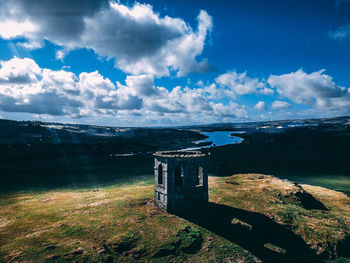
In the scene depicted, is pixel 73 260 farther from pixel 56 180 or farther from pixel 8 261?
pixel 56 180

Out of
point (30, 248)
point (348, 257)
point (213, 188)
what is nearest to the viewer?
point (30, 248)

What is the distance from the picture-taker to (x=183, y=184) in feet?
A: 73.1

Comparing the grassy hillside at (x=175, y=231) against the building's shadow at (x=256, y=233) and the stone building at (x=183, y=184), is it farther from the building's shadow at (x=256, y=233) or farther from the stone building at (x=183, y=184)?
the stone building at (x=183, y=184)

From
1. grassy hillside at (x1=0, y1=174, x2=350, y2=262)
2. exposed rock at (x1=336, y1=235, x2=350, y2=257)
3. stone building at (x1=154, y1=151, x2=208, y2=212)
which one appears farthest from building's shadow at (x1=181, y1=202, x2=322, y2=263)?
exposed rock at (x1=336, y1=235, x2=350, y2=257)

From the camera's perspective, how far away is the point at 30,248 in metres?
16.2

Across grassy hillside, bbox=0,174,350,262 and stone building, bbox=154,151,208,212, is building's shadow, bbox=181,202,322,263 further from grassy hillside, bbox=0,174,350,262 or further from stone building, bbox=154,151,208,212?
stone building, bbox=154,151,208,212

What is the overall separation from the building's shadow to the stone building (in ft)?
4.33

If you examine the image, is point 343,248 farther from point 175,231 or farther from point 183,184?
point 183,184

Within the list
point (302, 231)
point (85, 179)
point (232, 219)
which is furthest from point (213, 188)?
point (85, 179)

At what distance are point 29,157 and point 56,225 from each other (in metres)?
77.9

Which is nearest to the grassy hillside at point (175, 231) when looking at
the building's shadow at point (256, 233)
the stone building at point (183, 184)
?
the building's shadow at point (256, 233)

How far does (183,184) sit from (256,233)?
26.2 ft

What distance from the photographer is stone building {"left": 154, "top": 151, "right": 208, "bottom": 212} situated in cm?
2192

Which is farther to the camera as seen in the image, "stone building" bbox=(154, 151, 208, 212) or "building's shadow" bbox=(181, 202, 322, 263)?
"stone building" bbox=(154, 151, 208, 212)
